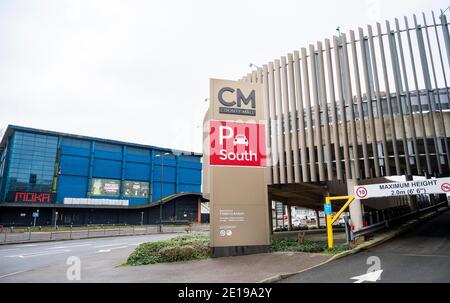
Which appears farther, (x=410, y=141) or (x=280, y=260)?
(x=410, y=141)

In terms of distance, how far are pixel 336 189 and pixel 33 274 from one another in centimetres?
2558

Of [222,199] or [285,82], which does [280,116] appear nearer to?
[285,82]

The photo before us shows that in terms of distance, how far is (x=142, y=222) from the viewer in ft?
212

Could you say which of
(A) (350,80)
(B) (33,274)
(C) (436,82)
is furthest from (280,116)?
(B) (33,274)

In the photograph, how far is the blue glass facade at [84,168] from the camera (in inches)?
2172

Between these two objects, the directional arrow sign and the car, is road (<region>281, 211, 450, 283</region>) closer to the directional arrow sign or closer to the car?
the directional arrow sign

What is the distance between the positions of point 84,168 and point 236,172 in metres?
55.7

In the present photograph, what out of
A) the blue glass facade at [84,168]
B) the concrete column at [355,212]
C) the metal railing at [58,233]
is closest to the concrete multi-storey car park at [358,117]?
the concrete column at [355,212]

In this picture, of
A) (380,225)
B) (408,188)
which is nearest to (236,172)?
(408,188)

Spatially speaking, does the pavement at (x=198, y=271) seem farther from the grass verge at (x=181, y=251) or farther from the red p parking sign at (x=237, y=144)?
the red p parking sign at (x=237, y=144)

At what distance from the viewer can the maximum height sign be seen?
1355 cm

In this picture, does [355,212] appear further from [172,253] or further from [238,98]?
[172,253]

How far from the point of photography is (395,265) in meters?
10.2

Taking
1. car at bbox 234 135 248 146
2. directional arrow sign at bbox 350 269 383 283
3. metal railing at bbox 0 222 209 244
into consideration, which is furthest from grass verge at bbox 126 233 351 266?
metal railing at bbox 0 222 209 244
